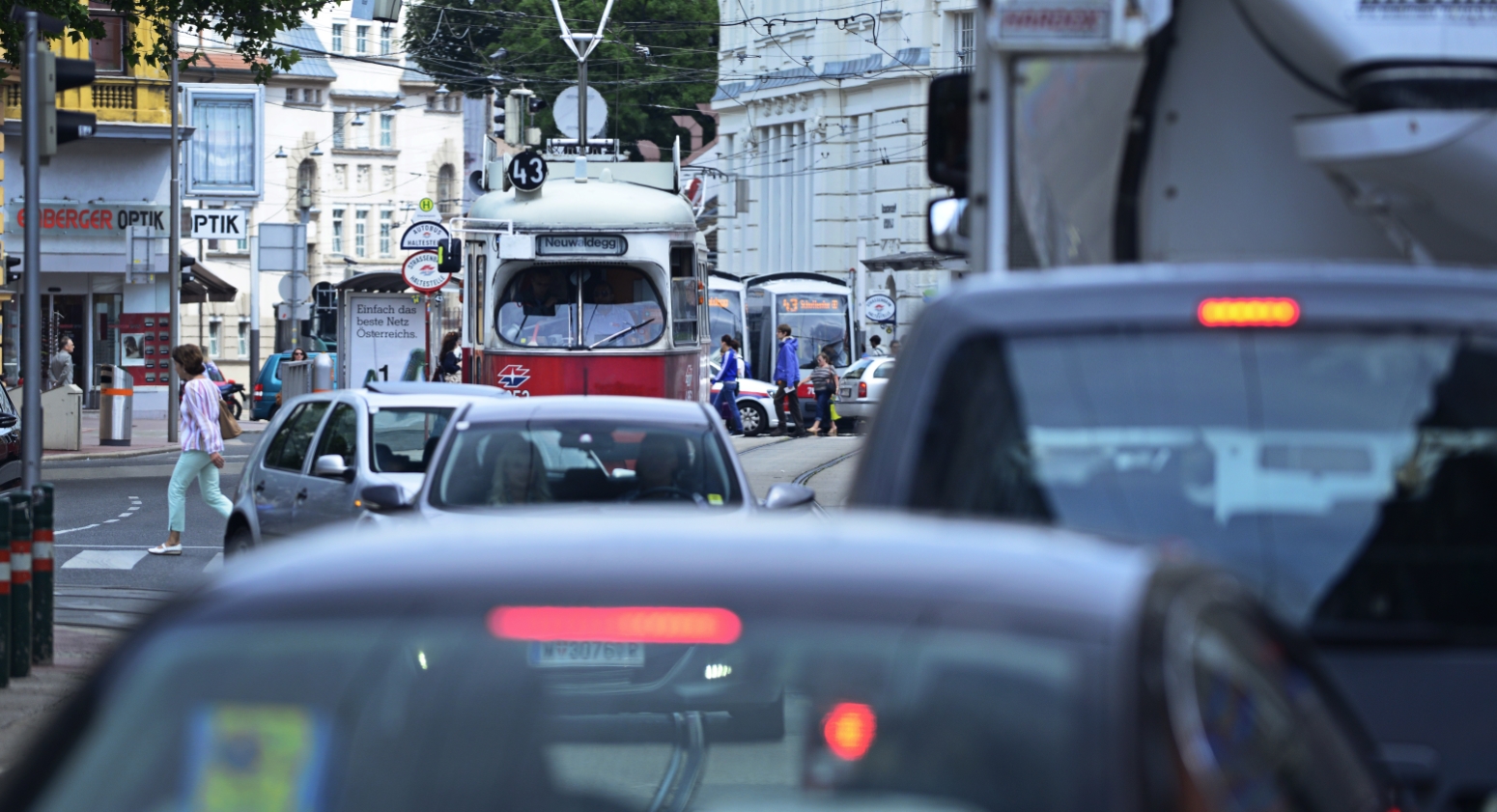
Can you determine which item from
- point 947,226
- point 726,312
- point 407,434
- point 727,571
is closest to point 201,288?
point 726,312

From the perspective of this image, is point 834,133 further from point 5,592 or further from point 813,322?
point 5,592

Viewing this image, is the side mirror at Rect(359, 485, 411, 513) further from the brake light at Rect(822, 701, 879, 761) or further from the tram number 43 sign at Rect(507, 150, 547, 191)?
the tram number 43 sign at Rect(507, 150, 547, 191)

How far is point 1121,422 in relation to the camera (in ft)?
13.8

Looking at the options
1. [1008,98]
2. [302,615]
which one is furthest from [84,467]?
[302,615]

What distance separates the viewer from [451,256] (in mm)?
24875

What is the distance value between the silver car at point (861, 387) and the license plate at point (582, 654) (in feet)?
104

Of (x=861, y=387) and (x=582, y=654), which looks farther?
(x=861, y=387)

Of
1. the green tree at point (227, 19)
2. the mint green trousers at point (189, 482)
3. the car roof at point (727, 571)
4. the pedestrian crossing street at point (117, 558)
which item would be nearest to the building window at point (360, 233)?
the green tree at point (227, 19)

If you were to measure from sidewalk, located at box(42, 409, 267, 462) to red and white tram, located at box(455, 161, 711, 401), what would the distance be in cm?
892

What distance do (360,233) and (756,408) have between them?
53471 millimetres

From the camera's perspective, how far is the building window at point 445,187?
296 feet

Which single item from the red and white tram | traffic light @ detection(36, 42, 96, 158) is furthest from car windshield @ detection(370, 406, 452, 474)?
the red and white tram

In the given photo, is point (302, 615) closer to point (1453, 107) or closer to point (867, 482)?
point (867, 482)

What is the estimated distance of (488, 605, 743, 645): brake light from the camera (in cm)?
241
